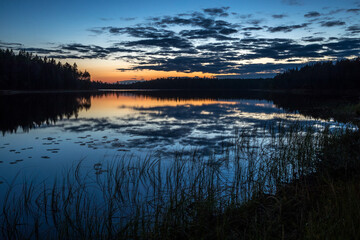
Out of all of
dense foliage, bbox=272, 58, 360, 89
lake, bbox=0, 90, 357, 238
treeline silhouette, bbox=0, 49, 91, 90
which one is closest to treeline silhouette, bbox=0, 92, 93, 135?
lake, bbox=0, 90, 357, 238

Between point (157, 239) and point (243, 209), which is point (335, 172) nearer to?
point (243, 209)

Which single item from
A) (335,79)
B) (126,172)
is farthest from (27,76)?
(335,79)

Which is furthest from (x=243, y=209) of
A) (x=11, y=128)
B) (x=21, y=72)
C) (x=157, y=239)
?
(x=21, y=72)

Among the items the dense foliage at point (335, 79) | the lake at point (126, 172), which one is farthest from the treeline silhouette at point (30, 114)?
the dense foliage at point (335, 79)

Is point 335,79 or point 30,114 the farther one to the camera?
point 335,79

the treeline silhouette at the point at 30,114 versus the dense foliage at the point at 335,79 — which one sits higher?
the dense foliage at the point at 335,79

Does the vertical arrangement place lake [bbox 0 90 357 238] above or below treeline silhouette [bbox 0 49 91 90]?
below

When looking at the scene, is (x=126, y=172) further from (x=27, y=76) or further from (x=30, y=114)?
(x=27, y=76)

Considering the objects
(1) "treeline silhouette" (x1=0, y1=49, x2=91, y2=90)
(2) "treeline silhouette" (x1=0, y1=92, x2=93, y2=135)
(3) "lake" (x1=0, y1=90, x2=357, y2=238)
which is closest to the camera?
(3) "lake" (x1=0, y1=90, x2=357, y2=238)

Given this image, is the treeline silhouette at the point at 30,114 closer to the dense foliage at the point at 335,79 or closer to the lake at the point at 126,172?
the lake at the point at 126,172

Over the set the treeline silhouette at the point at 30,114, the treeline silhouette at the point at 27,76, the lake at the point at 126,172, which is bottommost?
the lake at the point at 126,172

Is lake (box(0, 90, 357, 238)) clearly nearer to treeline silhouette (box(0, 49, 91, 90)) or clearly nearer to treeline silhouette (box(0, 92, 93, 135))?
treeline silhouette (box(0, 92, 93, 135))

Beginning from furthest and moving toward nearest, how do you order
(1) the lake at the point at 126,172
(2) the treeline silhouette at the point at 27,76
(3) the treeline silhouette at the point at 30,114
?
(2) the treeline silhouette at the point at 27,76 < (3) the treeline silhouette at the point at 30,114 < (1) the lake at the point at 126,172

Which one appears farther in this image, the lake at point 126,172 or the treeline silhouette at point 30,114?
the treeline silhouette at point 30,114
